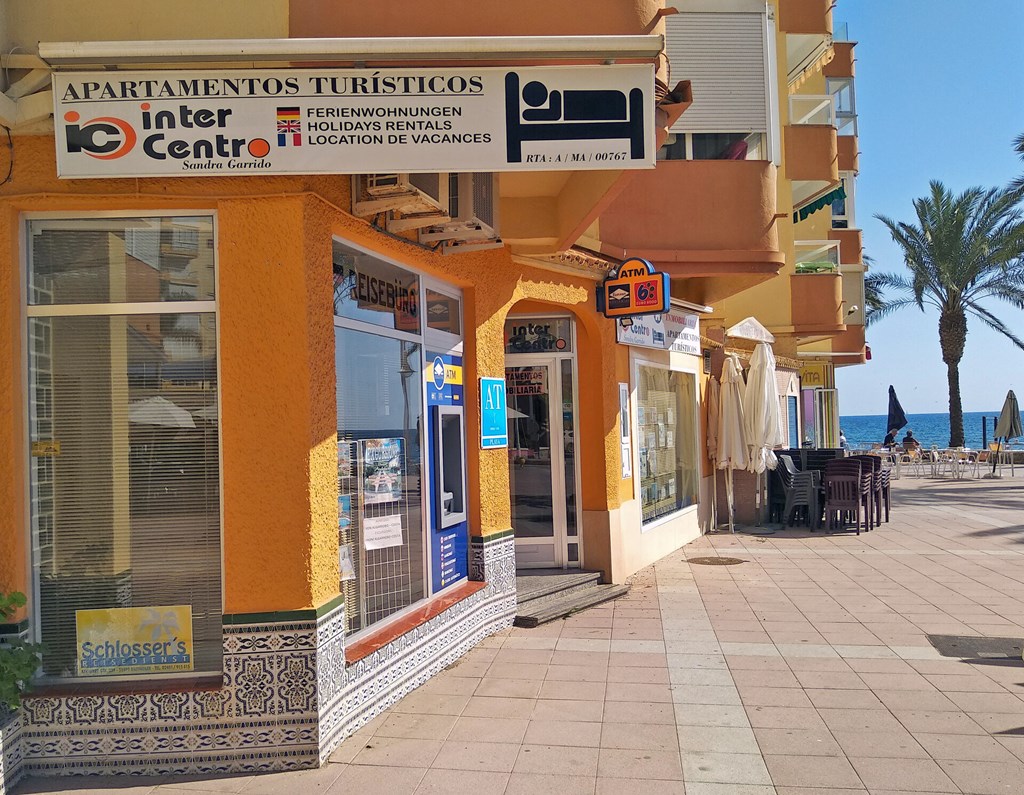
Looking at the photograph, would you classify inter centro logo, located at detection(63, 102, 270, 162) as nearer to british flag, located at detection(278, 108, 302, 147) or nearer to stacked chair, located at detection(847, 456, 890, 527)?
british flag, located at detection(278, 108, 302, 147)

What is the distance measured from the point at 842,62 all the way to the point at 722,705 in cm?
2514

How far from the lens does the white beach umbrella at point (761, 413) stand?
43.2 feet

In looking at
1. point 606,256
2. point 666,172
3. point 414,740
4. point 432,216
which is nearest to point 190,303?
point 432,216

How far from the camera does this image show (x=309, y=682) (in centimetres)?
484

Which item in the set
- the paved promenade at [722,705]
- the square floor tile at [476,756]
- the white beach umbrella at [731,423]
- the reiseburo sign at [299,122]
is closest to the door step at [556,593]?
the paved promenade at [722,705]

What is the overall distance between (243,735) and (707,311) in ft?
32.7

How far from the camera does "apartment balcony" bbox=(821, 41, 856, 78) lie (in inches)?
1006

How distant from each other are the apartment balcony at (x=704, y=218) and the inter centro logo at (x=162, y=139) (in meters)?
6.73

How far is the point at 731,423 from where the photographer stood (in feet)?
44.4

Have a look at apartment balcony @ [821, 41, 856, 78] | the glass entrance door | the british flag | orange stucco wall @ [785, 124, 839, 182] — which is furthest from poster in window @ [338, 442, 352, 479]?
apartment balcony @ [821, 41, 856, 78]

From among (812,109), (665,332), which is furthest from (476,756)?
(812,109)

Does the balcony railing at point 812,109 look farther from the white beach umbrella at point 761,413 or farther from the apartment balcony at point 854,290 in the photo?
the white beach umbrella at point 761,413

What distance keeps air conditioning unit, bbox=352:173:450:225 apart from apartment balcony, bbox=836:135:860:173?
21.2 meters

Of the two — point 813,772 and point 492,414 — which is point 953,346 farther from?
point 813,772
